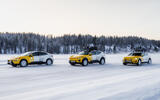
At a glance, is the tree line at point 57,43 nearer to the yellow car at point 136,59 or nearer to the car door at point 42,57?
the yellow car at point 136,59

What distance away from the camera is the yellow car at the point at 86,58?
1864 centimetres

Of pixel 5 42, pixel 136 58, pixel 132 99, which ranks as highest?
pixel 5 42

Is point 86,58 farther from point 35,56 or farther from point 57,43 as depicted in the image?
point 57,43

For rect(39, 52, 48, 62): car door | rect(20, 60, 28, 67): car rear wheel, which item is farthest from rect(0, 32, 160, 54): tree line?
rect(20, 60, 28, 67): car rear wheel

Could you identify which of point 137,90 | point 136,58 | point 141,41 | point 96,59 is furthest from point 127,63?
point 141,41

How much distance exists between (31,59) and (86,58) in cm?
537

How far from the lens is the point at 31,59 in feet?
61.0

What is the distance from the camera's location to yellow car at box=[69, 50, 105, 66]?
61.2ft

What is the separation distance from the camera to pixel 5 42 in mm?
124812

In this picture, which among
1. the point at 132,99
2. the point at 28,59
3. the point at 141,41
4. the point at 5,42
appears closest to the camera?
the point at 132,99

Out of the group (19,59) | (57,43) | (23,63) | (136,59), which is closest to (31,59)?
(23,63)

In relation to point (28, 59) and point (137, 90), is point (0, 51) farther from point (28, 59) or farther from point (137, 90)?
point (137, 90)

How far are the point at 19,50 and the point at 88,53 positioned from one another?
11516cm

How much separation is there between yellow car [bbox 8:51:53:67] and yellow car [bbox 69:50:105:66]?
269 cm
